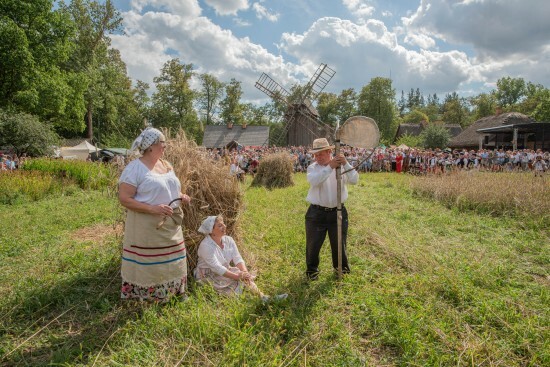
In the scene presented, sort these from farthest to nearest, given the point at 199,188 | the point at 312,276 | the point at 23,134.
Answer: the point at 23,134
the point at 199,188
the point at 312,276

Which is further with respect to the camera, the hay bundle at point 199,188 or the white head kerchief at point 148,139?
the hay bundle at point 199,188

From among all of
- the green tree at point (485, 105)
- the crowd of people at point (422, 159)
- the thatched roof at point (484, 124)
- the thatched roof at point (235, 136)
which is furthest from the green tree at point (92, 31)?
the green tree at point (485, 105)

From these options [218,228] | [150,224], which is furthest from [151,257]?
[218,228]

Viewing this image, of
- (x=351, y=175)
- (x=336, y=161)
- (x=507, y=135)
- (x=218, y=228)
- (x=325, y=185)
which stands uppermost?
(x=507, y=135)

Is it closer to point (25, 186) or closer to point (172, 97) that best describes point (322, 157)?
point (25, 186)

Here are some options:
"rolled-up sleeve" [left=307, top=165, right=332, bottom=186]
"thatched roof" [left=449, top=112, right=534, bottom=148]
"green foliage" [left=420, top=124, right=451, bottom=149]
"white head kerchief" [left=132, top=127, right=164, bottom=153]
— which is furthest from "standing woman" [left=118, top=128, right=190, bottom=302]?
"green foliage" [left=420, top=124, right=451, bottom=149]

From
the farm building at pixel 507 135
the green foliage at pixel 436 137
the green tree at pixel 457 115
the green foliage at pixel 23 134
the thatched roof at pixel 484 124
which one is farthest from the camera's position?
the green tree at pixel 457 115

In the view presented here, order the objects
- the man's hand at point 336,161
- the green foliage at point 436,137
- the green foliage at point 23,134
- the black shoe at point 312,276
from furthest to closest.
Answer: the green foliage at point 436,137
the green foliage at point 23,134
the black shoe at point 312,276
the man's hand at point 336,161

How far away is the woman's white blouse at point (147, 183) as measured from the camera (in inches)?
118

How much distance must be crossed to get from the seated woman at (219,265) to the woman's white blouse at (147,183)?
36.7 inches

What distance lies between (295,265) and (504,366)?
8.66ft

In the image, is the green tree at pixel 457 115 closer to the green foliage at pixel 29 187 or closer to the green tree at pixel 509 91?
the green tree at pixel 509 91

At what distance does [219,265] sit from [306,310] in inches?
Result: 43.5

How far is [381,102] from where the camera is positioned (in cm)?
5438
